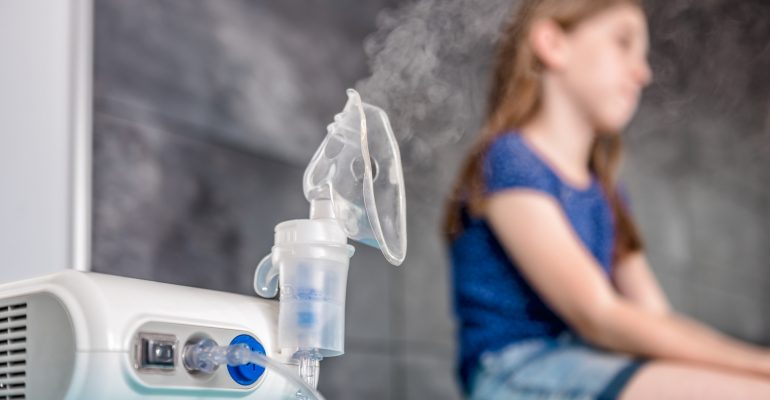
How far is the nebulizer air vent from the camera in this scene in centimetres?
52

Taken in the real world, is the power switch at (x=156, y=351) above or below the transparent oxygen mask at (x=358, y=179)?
below

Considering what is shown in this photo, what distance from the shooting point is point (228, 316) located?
20.3 inches

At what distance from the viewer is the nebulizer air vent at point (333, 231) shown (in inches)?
20.5

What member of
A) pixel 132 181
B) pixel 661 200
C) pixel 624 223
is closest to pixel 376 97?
pixel 132 181

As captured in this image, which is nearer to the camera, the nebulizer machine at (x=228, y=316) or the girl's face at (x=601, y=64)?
the nebulizer machine at (x=228, y=316)

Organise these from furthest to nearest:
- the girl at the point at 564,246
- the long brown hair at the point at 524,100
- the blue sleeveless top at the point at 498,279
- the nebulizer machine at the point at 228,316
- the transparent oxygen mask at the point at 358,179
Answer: the long brown hair at the point at 524,100 < the blue sleeveless top at the point at 498,279 < the girl at the point at 564,246 < the transparent oxygen mask at the point at 358,179 < the nebulizer machine at the point at 228,316

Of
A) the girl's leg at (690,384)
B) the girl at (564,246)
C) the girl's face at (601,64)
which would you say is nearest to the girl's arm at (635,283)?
the girl at (564,246)

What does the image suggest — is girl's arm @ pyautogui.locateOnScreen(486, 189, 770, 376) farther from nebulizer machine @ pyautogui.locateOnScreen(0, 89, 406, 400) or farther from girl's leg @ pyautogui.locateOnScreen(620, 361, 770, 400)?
nebulizer machine @ pyautogui.locateOnScreen(0, 89, 406, 400)

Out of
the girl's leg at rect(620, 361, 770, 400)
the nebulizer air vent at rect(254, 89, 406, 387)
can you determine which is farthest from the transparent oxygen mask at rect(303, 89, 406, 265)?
the girl's leg at rect(620, 361, 770, 400)

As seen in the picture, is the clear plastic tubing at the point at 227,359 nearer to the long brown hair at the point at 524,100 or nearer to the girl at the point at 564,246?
the girl at the point at 564,246

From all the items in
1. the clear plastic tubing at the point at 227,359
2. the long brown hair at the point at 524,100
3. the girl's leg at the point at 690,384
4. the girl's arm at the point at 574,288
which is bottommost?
the girl's leg at the point at 690,384

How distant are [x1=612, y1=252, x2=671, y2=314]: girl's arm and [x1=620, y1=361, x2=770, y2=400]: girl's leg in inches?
17.3

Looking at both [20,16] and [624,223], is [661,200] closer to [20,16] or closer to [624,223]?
[624,223]

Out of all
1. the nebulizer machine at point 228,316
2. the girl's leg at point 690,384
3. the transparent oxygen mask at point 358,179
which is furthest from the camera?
the girl's leg at point 690,384
